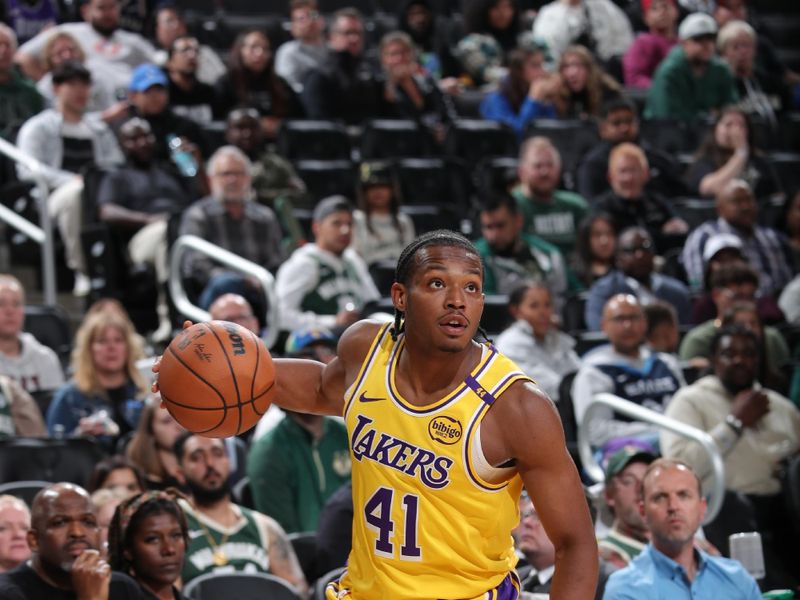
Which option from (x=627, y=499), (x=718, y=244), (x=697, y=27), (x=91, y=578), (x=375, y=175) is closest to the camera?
(x=91, y=578)

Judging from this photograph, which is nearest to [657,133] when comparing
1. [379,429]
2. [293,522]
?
[293,522]

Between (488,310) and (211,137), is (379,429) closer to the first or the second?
(488,310)

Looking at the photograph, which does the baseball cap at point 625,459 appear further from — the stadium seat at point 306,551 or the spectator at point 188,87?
A: the spectator at point 188,87

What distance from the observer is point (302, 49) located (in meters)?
11.1

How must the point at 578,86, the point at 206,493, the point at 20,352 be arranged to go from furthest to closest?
1. the point at 578,86
2. the point at 20,352
3. the point at 206,493

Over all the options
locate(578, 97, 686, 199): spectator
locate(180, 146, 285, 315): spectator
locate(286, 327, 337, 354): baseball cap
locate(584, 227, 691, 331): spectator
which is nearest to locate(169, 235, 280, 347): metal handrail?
locate(180, 146, 285, 315): spectator

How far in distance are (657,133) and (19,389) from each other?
5.75m

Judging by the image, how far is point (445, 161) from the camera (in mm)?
10281

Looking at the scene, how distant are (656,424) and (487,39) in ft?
18.1

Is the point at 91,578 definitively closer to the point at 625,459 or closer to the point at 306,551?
the point at 306,551

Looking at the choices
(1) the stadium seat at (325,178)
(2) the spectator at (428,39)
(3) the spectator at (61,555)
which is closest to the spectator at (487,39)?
(2) the spectator at (428,39)

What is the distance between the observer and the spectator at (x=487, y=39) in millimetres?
11930

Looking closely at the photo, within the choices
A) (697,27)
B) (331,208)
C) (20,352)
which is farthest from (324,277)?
(697,27)

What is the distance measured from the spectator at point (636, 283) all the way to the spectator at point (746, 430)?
1082 millimetres
